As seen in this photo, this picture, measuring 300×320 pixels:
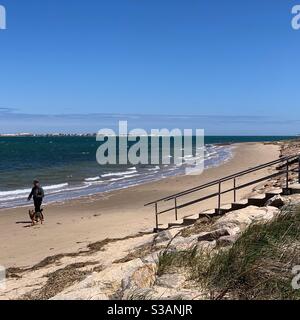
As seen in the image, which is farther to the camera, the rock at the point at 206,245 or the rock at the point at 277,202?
the rock at the point at 277,202

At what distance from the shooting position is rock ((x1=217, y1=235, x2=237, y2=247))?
6.59 metres

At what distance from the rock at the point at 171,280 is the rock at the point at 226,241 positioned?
1.33 metres

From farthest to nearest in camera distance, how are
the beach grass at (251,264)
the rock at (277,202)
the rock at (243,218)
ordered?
the rock at (277,202) < the rock at (243,218) < the beach grass at (251,264)

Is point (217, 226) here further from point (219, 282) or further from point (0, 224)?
point (0, 224)

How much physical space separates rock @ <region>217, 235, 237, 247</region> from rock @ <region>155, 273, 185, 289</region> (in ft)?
4.36

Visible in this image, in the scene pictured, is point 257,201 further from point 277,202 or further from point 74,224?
point 74,224

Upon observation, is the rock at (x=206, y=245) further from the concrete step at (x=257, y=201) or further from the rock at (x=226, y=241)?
the concrete step at (x=257, y=201)

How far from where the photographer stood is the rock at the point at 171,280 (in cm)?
522

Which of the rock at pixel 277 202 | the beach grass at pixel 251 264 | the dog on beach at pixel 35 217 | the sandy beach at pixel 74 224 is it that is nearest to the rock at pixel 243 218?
the rock at pixel 277 202

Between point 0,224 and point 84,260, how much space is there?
25.4 ft

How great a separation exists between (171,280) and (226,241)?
5.29 ft

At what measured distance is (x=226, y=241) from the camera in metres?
6.69

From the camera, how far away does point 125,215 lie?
58.7 feet
